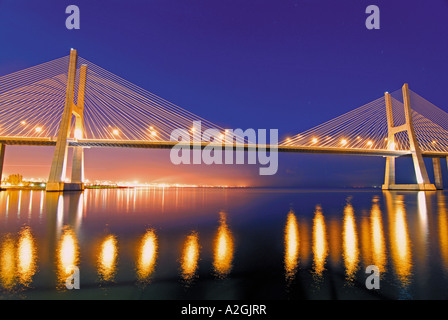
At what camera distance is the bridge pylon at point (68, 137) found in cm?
2684

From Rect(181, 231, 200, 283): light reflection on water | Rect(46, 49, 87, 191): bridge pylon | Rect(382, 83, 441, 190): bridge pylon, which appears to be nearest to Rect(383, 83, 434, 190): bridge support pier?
Rect(382, 83, 441, 190): bridge pylon

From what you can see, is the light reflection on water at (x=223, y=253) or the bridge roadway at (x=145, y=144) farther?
the bridge roadway at (x=145, y=144)

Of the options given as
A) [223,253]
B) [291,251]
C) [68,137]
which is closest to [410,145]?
[291,251]

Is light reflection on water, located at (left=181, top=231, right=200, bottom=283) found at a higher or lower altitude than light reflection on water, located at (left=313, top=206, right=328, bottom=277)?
higher

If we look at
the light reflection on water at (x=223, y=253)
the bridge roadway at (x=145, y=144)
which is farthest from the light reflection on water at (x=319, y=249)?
the bridge roadway at (x=145, y=144)

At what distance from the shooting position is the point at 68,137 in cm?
2767

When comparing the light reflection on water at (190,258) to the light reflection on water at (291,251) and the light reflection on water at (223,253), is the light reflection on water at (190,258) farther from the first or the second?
the light reflection on water at (291,251)

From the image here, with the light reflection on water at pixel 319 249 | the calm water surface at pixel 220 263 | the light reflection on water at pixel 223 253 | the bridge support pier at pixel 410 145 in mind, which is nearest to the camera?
the calm water surface at pixel 220 263

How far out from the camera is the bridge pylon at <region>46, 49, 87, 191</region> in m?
26.8

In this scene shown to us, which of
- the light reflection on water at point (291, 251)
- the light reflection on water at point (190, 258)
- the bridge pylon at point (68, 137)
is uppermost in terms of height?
the bridge pylon at point (68, 137)

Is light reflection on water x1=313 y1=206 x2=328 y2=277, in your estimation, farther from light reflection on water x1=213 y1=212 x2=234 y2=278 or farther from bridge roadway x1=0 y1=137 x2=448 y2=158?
bridge roadway x1=0 y1=137 x2=448 y2=158

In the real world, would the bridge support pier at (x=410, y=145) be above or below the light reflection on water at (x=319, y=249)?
above

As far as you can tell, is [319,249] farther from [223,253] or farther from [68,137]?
[68,137]
